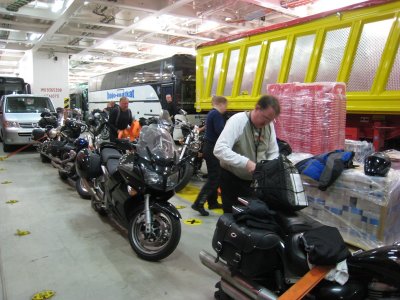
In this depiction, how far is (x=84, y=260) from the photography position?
341cm

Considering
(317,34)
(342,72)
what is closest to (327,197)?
(342,72)

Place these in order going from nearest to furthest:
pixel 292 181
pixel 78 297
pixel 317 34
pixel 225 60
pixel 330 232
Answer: pixel 330 232 < pixel 292 181 < pixel 78 297 < pixel 317 34 < pixel 225 60

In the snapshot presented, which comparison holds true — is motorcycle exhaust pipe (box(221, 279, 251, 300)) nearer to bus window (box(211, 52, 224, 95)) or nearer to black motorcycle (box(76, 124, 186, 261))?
black motorcycle (box(76, 124, 186, 261))

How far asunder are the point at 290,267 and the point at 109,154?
296cm

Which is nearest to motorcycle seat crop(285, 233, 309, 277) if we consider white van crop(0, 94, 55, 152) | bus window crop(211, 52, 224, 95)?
bus window crop(211, 52, 224, 95)

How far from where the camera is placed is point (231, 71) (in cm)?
641

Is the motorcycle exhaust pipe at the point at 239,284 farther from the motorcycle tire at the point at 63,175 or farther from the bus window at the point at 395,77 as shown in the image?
the motorcycle tire at the point at 63,175

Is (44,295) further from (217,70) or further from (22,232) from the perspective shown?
(217,70)

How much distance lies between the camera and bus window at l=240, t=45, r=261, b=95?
5.83 m

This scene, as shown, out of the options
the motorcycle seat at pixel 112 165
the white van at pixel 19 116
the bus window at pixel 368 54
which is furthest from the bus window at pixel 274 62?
the white van at pixel 19 116

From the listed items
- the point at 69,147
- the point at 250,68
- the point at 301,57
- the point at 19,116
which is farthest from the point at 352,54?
the point at 19,116

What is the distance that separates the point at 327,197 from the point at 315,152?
72 centimetres

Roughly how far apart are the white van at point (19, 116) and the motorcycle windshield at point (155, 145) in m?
7.67

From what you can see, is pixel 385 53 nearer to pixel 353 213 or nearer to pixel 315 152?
pixel 315 152
